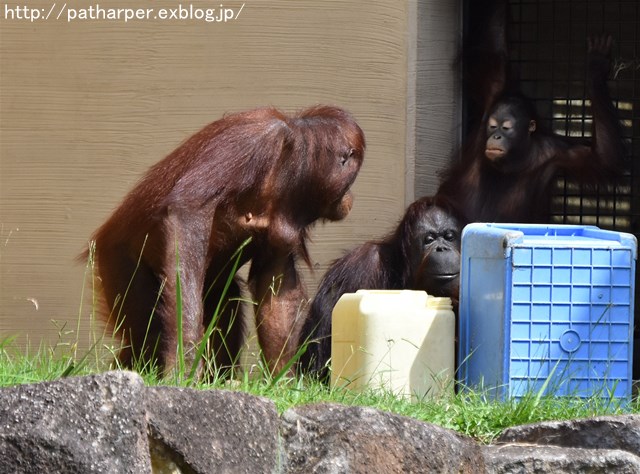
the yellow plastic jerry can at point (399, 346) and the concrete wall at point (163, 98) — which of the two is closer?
the yellow plastic jerry can at point (399, 346)

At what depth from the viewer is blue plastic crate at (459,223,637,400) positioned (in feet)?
12.0

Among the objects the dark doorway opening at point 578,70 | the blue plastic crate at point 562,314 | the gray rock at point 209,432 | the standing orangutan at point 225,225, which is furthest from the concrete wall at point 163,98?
the gray rock at point 209,432

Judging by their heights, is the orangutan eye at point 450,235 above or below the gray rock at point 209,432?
above

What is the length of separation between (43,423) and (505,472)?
107cm

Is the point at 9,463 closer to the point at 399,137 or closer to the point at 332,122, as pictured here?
the point at 332,122

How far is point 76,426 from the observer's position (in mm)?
2539

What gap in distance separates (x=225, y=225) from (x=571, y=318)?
1.33 m

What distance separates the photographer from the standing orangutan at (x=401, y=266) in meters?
4.81

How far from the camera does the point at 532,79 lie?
5.99 metres

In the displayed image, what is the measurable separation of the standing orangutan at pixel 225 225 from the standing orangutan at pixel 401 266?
128 mm

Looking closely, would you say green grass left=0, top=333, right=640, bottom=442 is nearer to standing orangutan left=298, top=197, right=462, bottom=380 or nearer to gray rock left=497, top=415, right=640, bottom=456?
gray rock left=497, top=415, right=640, bottom=456

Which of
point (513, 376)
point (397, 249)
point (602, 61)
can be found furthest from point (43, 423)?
point (602, 61)

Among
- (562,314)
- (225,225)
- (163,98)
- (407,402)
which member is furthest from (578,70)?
(407,402)

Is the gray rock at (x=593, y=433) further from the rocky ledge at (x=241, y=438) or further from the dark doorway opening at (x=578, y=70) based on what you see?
the dark doorway opening at (x=578, y=70)
